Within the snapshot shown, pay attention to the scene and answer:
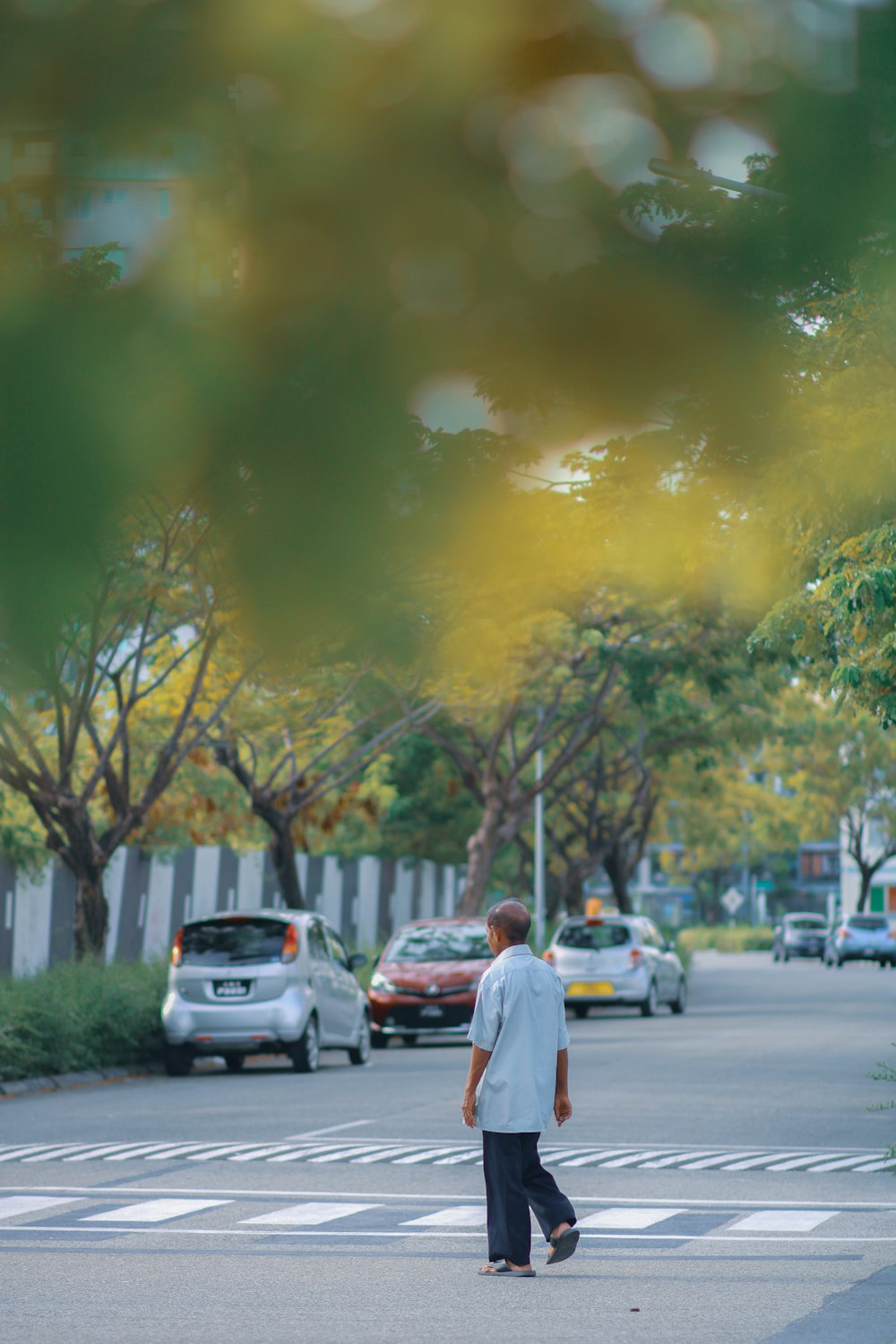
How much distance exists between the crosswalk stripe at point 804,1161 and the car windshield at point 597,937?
18579 millimetres

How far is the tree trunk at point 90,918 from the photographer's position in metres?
22.1

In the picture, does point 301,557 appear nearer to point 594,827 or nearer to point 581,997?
point 581,997

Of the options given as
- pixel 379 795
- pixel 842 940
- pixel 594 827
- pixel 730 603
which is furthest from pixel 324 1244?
pixel 842 940

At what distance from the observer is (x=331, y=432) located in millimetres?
1487

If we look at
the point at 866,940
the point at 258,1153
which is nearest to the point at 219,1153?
the point at 258,1153

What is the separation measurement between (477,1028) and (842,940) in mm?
56612

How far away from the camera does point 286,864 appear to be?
2959cm

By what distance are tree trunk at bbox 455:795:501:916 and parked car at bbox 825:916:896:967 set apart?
28.8m

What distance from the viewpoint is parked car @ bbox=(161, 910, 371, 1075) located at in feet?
65.2

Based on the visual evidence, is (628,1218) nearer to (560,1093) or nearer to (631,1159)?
(560,1093)

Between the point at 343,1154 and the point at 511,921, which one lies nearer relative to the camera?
the point at 511,921

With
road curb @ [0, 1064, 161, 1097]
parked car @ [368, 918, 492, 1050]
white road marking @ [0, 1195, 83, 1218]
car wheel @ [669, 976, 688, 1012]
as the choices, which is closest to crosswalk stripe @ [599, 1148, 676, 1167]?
white road marking @ [0, 1195, 83, 1218]

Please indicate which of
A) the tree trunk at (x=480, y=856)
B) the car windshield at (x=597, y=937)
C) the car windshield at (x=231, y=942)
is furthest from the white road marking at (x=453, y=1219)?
the tree trunk at (x=480, y=856)

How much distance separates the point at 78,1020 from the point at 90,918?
11.3 feet
